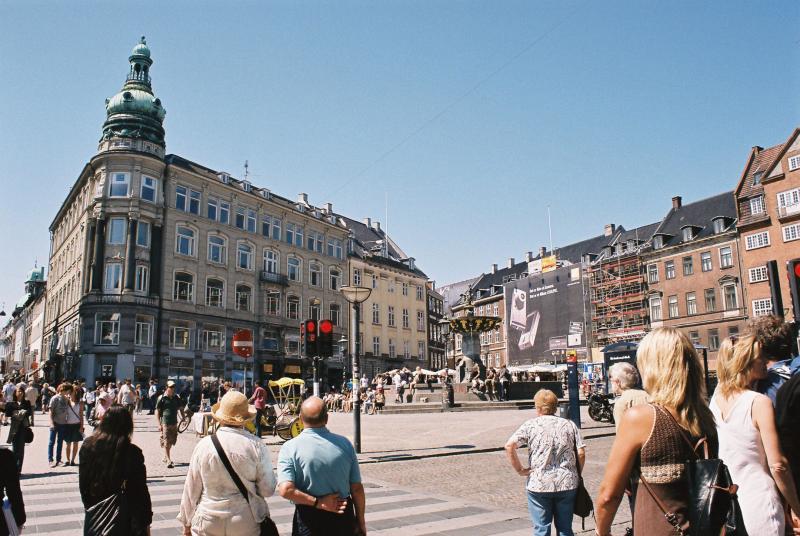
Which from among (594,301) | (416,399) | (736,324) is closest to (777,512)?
(416,399)

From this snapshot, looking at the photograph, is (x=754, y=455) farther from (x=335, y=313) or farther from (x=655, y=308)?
(x=655, y=308)

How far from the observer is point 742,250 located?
2111 inches

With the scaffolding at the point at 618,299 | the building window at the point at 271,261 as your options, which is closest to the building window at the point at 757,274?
the scaffolding at the point at 618,299

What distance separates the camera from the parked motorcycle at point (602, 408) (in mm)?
23109

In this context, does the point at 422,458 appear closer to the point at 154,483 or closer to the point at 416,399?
the point at 154,483

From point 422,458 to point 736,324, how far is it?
155ft

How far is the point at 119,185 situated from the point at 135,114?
19.0 feet

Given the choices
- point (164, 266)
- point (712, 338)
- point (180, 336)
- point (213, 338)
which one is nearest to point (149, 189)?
point (164, 266)

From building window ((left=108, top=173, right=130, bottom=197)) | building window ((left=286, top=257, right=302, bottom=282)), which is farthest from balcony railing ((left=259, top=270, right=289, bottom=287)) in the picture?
building window ((left=108, top=173, right=130, bottom=197))

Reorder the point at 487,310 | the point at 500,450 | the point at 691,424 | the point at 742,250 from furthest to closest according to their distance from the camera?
the point at 487,310, the point at 742,250, the point at 500,450, the point at 691,424

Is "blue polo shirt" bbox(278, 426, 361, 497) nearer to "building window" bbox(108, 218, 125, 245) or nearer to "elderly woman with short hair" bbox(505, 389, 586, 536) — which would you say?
"elderly woman with short hair" bbox(505, 389, 586, 536)

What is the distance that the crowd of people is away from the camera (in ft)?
10.0

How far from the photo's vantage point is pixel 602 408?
23.2 m

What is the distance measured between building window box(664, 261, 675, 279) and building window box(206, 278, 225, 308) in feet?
131
